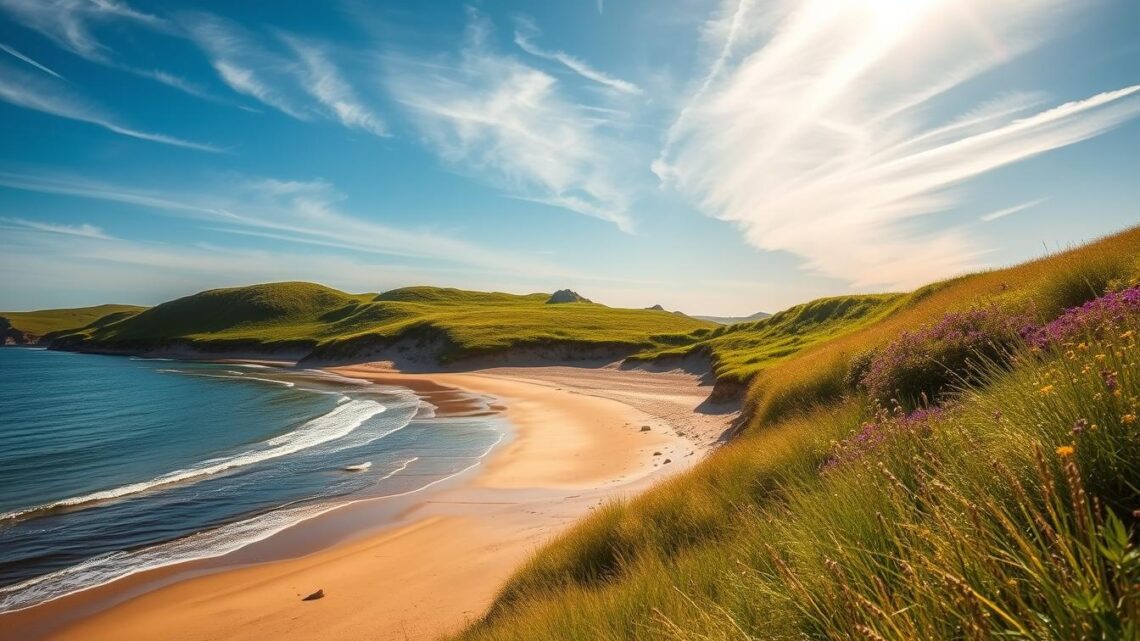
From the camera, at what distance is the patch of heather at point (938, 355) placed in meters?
9.16

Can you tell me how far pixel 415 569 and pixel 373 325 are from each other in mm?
113429

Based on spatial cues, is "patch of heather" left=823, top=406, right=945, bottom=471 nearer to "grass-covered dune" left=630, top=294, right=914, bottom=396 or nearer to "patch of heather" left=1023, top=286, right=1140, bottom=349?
"patch of heather" left=1023, top=286, right=1140, bottom=349

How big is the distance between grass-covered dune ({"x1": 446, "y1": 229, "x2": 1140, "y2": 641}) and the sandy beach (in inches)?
138

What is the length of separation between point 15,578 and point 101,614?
11.8ft

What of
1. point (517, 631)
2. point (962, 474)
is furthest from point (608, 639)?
point (962, 474)

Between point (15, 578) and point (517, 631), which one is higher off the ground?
point (517, 631)

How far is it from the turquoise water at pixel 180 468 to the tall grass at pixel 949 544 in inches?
499

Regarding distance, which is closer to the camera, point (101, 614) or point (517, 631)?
point (517, 631)

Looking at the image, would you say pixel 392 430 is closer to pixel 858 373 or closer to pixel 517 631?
pixel 858 373

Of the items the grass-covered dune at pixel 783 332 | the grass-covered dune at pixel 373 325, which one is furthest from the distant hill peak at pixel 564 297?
the grass-covered dune at pixel 783 332

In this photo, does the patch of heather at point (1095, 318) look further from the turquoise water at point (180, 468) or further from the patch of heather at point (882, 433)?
the turquoise water at point (180, 468)

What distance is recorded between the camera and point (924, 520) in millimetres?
3045

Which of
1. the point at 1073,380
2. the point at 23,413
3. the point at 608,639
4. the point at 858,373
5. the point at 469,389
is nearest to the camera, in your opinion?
the point at 1073,380

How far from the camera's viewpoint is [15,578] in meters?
13.4
